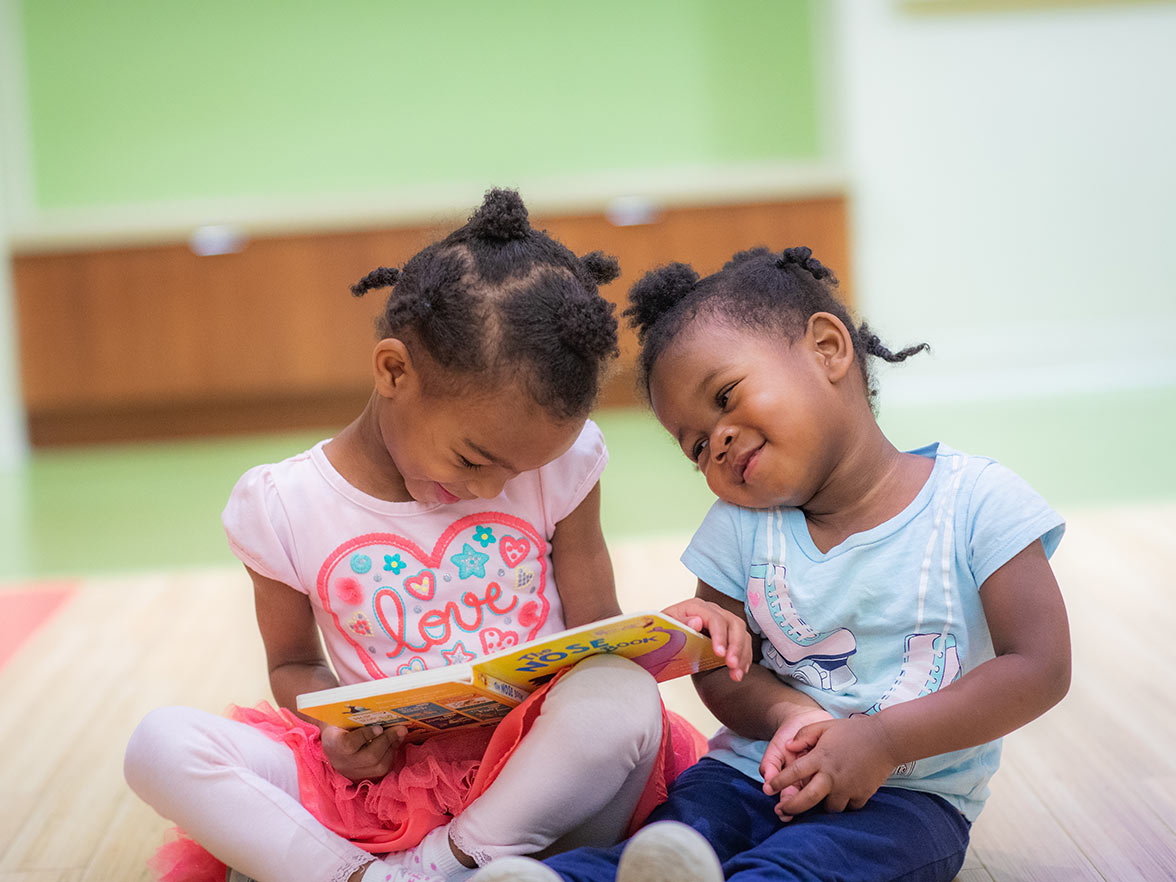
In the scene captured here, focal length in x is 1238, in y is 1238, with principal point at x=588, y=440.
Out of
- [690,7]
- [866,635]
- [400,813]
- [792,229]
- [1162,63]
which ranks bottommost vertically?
[400,813]

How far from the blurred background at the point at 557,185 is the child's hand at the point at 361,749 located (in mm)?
2493

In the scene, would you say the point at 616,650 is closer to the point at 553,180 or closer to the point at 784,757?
the point at 784,757

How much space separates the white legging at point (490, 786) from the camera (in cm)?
103

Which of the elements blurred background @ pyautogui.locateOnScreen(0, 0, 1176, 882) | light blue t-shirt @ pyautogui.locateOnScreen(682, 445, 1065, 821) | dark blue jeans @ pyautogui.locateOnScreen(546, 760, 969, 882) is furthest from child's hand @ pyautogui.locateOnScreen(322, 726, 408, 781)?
blurred background @ pyautogui.locateOnScreen(0, 0, 1176, 882)

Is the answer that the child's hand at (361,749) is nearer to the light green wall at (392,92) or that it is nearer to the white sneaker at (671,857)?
the white sneaker at (671,857)

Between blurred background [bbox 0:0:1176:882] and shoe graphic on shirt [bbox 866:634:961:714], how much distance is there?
2517mm

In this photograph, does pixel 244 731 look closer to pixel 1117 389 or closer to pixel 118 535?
pixel 118 535

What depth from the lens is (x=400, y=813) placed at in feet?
3.68

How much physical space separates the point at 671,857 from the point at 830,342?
Result: 50 centimetres

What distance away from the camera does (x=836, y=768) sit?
1.01 meters

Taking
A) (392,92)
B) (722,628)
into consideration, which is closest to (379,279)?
(722,628)

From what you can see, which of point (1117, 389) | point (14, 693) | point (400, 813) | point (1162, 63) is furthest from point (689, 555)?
point (1162, 63)

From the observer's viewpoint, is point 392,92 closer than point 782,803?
No

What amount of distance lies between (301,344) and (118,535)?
5.68 feet
